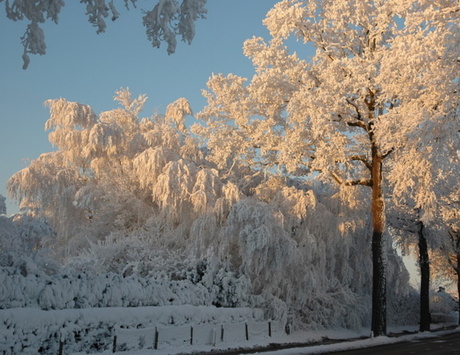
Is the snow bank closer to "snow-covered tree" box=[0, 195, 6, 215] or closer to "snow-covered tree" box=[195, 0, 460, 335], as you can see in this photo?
"snow-covered tree" box=[0, 195, 6, 215]

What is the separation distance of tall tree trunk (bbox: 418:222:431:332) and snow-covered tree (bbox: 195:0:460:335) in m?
8.04

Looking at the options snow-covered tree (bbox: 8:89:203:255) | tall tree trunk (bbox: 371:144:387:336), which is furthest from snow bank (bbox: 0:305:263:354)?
snow-covered tree (bbox: 8:89:203:255)

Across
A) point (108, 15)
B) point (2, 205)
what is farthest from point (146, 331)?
point (108, 15)

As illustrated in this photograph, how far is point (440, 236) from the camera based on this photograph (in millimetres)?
32438

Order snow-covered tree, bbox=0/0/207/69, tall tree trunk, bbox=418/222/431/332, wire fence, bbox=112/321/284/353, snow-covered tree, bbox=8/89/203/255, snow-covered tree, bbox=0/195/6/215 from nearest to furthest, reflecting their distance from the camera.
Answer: snow-covered tree, bbox=0/0/207/69
wire fence, bbox=112/321/284/353
snow-covered tree, bbox=0/195/6/215
snow-covered tree, bbox=8/89/203/255
tall tree trunk, bbox=418/222/431/332

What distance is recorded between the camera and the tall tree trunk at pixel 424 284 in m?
31.4

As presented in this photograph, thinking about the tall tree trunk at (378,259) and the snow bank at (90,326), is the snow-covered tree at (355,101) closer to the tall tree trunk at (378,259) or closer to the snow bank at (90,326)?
the tall tree trunk at (378,259)

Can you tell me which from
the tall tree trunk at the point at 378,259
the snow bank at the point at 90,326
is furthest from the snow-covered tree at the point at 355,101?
the snow bank at the point at 90,326

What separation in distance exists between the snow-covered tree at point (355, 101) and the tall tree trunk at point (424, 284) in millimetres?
8042

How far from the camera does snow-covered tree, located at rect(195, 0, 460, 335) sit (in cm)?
1652

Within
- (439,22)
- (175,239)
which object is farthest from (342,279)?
(439,22)

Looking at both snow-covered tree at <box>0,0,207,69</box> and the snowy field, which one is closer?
snow-covered tree at <box>0,0,207,69</box>

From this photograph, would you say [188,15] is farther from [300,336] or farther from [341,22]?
[300,336]

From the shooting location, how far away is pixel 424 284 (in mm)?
31859
